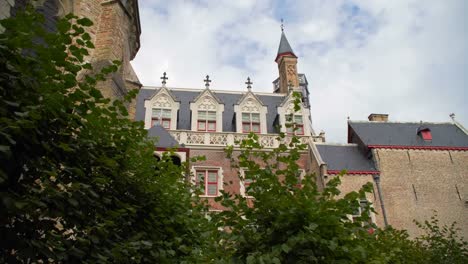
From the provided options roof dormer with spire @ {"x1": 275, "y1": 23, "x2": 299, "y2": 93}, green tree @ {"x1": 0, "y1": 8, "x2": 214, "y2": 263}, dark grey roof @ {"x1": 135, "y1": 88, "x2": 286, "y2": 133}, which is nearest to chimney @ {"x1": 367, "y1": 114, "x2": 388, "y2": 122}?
roof dormer with spire @ {"x1": 275, "y1": 23, "x2": 299, "y2": 93}

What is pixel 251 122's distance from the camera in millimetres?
20703

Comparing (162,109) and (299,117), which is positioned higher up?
(162,109)

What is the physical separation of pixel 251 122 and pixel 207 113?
267 cm

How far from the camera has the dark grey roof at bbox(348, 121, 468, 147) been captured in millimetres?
18572

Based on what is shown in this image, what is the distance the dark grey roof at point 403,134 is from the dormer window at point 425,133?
159 mm

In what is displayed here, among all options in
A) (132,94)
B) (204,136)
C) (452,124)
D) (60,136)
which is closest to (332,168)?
(204,136)

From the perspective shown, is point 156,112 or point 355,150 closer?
point 355,150

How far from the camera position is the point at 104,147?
3.87 metres

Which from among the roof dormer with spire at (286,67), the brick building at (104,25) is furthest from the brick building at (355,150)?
the brick building at (104,25)

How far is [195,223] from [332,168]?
13078 millimetres

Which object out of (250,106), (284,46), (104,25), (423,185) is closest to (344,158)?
(423,185)

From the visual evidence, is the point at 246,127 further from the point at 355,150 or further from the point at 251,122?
the point at 355,150

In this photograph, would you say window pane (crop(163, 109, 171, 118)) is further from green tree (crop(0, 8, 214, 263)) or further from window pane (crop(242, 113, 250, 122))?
green tree (crop(0, 8, 214, 263))

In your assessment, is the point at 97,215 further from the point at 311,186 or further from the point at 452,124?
the point at 452,124
